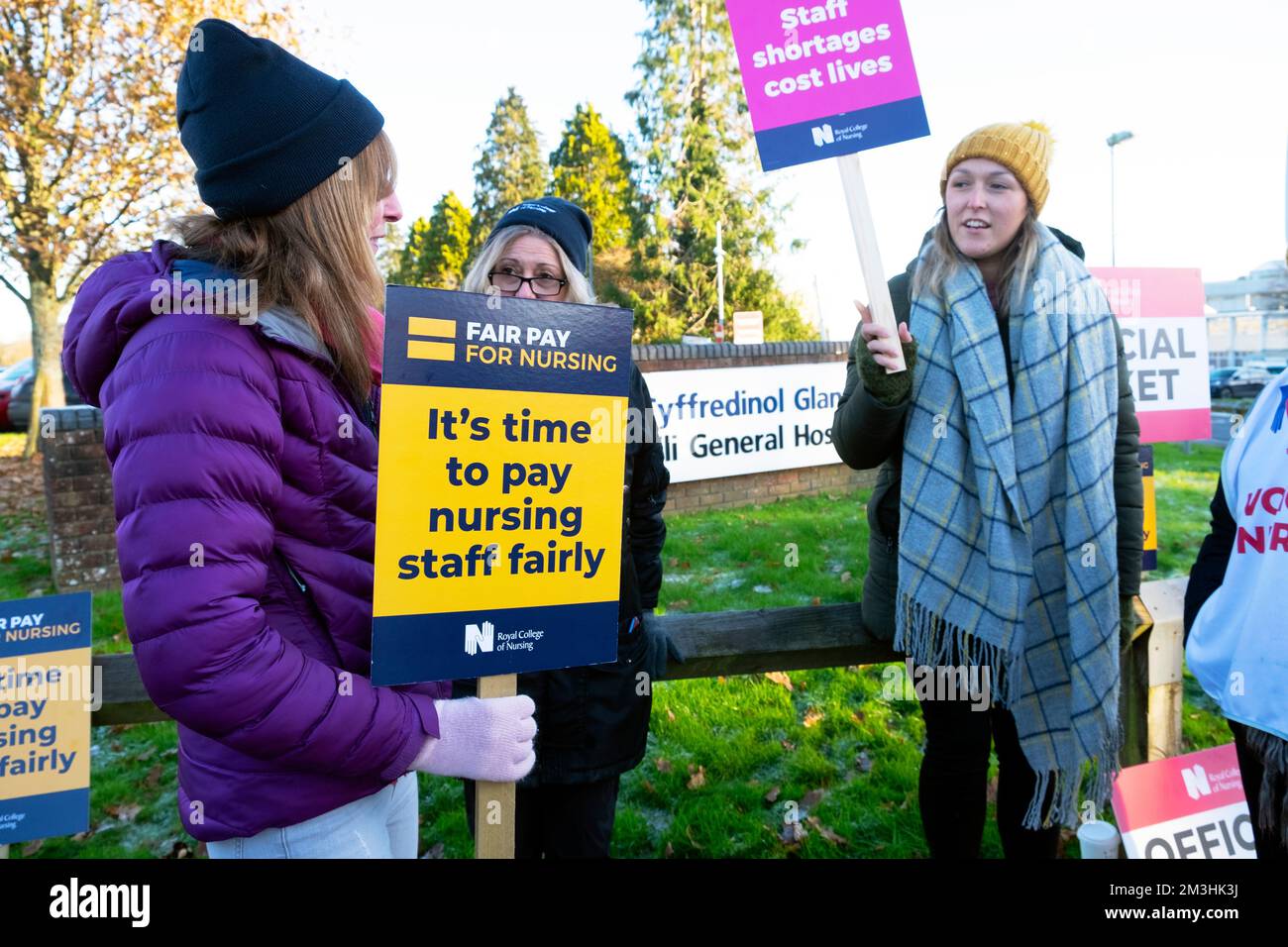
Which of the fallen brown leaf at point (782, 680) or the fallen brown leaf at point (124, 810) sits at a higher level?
the fallen brown leaf at point (782, 680)

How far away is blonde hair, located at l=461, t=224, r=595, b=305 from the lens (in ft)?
7.32

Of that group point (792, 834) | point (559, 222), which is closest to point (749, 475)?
point (792, 834)

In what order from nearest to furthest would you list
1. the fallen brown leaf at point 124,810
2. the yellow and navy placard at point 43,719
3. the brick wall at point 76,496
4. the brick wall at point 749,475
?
1. the yellow and navy placard at point 43,719
2. the fallen brown leaf at point 124,810
3. the brick wall at point 76,496
4. the brick wall at point 749,475

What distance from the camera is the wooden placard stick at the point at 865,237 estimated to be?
6.57ft

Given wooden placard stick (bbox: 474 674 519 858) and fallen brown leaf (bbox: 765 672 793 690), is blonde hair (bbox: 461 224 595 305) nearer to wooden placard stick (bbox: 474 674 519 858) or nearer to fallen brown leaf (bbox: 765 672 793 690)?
wooden placard stick (bbox: 474 674 519 858)

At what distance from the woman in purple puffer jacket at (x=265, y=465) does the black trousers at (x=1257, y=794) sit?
4.98ft

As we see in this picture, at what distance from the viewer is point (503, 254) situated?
223 centimetres

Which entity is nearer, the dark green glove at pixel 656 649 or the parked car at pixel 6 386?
the dark green glove at pixel 656 649

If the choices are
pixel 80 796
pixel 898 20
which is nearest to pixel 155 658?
pixel 80 796

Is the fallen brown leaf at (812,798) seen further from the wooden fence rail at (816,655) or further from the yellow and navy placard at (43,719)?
the yellow and navy placard at (43,719)

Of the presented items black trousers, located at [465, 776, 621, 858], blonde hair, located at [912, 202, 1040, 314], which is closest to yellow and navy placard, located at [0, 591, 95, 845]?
black trousers, located at [465, 776, 621, 858]

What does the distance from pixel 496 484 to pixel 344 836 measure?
634mm

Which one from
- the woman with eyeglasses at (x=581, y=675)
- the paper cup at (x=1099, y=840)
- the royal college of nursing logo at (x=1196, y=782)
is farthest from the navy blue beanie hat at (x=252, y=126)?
the royal college of nursing logo at (x=1196, y=782)

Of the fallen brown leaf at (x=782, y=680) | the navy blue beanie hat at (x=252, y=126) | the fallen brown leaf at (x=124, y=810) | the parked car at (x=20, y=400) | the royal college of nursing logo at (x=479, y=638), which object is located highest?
the parked car at (x=20, y=400)
